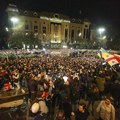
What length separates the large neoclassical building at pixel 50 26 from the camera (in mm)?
53656

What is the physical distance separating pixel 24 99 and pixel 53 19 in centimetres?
5718

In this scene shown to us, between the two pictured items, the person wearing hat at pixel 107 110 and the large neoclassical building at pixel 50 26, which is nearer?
the person wearing hat at pixel 107 110

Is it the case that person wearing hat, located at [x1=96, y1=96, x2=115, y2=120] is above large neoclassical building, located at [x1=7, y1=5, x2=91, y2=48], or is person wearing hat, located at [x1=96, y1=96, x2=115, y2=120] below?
below

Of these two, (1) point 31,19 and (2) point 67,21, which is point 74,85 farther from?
(2) point 67,21

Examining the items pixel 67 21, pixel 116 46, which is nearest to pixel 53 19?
pixel 67 21

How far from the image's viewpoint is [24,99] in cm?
822

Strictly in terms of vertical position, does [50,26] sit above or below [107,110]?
above

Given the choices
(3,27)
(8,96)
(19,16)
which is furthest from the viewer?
(19,16)

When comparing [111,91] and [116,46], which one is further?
[116,46]

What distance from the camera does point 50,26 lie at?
63.6 metres

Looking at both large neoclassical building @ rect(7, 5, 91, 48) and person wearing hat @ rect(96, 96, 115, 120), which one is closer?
person wearing hat @ rect(96, 96, 115, 120)

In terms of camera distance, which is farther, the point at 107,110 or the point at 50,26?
the point at 50,26

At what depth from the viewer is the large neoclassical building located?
53656mm

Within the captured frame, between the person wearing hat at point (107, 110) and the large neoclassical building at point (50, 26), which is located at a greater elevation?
the large neoclassical building at point (50, 26)
